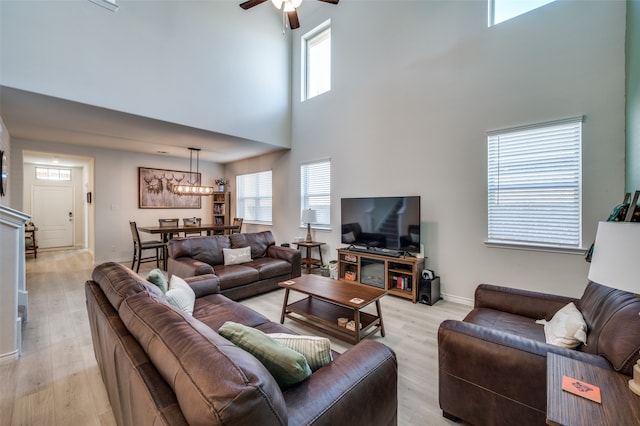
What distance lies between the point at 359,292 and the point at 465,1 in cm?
401

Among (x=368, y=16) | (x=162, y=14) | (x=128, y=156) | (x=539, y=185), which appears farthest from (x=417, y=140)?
(x=128, y=156)

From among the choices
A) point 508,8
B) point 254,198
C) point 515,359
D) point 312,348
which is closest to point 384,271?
point 515,359

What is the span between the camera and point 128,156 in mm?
6328

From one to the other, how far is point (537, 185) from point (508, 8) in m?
2.23

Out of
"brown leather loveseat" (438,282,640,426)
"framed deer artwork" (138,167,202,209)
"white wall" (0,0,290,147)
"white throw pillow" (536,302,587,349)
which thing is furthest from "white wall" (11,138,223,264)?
"white throw pillow" (536,302,587,349)

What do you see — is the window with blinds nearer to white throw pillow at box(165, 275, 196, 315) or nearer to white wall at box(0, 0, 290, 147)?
white throw pillow at box(165, 275, 196, 315)

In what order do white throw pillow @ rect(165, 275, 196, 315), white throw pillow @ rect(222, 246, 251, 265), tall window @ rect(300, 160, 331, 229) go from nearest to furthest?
white throw pillow @ rect(165, 275, 196, 315)
white throw pillow @ rect(222, 246, 251, 265)
tall window @ rect(300, 160, 331, 229)

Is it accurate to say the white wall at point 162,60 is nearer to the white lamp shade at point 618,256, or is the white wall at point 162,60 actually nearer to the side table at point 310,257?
the side table at point 310,257

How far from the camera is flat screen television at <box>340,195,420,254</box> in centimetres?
384

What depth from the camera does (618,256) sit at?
3.01ft

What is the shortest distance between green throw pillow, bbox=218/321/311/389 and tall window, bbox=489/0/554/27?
4403 millimetres

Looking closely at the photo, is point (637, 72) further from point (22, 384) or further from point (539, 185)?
point (22, 384)

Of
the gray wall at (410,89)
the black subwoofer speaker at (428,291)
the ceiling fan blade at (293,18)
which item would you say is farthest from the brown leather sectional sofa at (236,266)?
the ceiling fan blade at (293,18)

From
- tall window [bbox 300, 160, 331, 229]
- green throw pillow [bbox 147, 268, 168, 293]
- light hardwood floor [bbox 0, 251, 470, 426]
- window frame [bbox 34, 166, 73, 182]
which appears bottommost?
light hardwood floor [bbox 0, 251, 470, 426]
